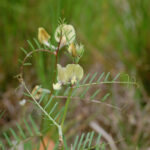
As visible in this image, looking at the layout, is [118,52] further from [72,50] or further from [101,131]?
[72,50]

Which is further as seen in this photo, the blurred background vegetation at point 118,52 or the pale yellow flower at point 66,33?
the blurred background vegetation at point 118,52

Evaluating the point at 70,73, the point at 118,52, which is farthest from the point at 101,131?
the point at 70,73

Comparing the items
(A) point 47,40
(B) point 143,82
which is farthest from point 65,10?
(A) point 47,40

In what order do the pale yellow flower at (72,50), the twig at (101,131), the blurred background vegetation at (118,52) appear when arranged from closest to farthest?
1. the pale yellow flower at (72,50)
2. the twig at (101,131)
3. the blurred background vegetation at (118,52)

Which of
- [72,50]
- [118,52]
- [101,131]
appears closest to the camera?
[72,50]

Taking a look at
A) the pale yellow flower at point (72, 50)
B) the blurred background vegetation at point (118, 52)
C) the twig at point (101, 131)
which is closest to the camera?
the pale yellow flower at point (72, 50)

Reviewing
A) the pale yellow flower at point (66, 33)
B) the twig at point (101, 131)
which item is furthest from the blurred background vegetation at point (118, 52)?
the pale yellow flower at point (66, 33)

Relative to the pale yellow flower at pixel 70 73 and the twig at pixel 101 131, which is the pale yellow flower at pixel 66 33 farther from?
the twig at pixel 101 131

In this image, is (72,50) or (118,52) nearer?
(72,50)

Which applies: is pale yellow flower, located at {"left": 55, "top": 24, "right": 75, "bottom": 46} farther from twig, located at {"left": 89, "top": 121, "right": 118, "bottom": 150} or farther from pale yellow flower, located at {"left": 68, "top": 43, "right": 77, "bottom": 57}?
twig, located at {"left": 89, "top": 121, "right": 118, "bottom": 150}

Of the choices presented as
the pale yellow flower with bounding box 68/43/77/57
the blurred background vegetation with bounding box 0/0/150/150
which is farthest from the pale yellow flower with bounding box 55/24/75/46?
the blurred background vegetation with bounding box 0/0/150/150

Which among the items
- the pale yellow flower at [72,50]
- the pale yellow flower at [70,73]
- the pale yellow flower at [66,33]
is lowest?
the pale yellow flower at [70,73]
